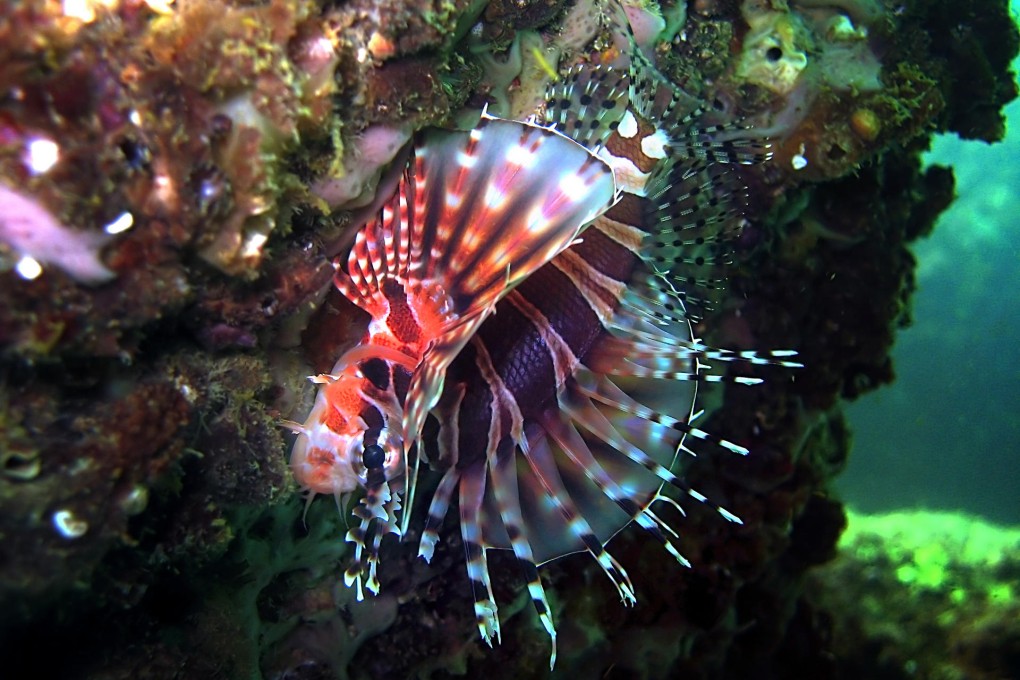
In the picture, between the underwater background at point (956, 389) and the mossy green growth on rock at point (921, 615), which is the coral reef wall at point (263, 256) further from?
the underwater background at point (956, 389)

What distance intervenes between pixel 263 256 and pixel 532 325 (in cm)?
118

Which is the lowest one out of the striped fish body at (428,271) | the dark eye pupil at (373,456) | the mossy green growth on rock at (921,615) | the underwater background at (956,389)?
the dark eye pupil at (373,456)

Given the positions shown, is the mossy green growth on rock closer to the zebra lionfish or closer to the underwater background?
the zebra lionfish

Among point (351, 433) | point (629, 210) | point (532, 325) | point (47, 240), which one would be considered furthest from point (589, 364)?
point (47, 240)

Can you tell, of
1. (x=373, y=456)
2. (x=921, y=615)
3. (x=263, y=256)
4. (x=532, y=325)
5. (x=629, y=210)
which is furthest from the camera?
(x=921, y=615)

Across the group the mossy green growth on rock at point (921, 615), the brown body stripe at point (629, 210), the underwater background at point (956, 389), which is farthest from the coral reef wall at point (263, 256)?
the underwater background at point (956, 389)

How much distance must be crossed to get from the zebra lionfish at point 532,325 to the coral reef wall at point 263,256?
234mm

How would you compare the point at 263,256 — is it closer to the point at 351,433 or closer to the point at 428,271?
the point at 428,271

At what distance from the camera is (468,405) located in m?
2.73

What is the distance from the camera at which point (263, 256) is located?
6.53 ft

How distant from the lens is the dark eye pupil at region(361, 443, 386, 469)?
257 centimetres

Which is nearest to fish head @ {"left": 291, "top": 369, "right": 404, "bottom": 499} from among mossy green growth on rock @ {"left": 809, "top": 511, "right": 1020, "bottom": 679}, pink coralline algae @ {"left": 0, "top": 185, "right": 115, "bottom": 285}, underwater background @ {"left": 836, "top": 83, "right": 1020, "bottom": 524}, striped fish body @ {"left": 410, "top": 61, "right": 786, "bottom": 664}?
striped fish body @ {"left": 410, "top": 61, "right": 786, "bottom": 664}

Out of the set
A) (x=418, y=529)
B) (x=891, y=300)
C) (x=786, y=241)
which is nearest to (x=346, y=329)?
(x=418, y=529)

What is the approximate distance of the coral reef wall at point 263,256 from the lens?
160cm
